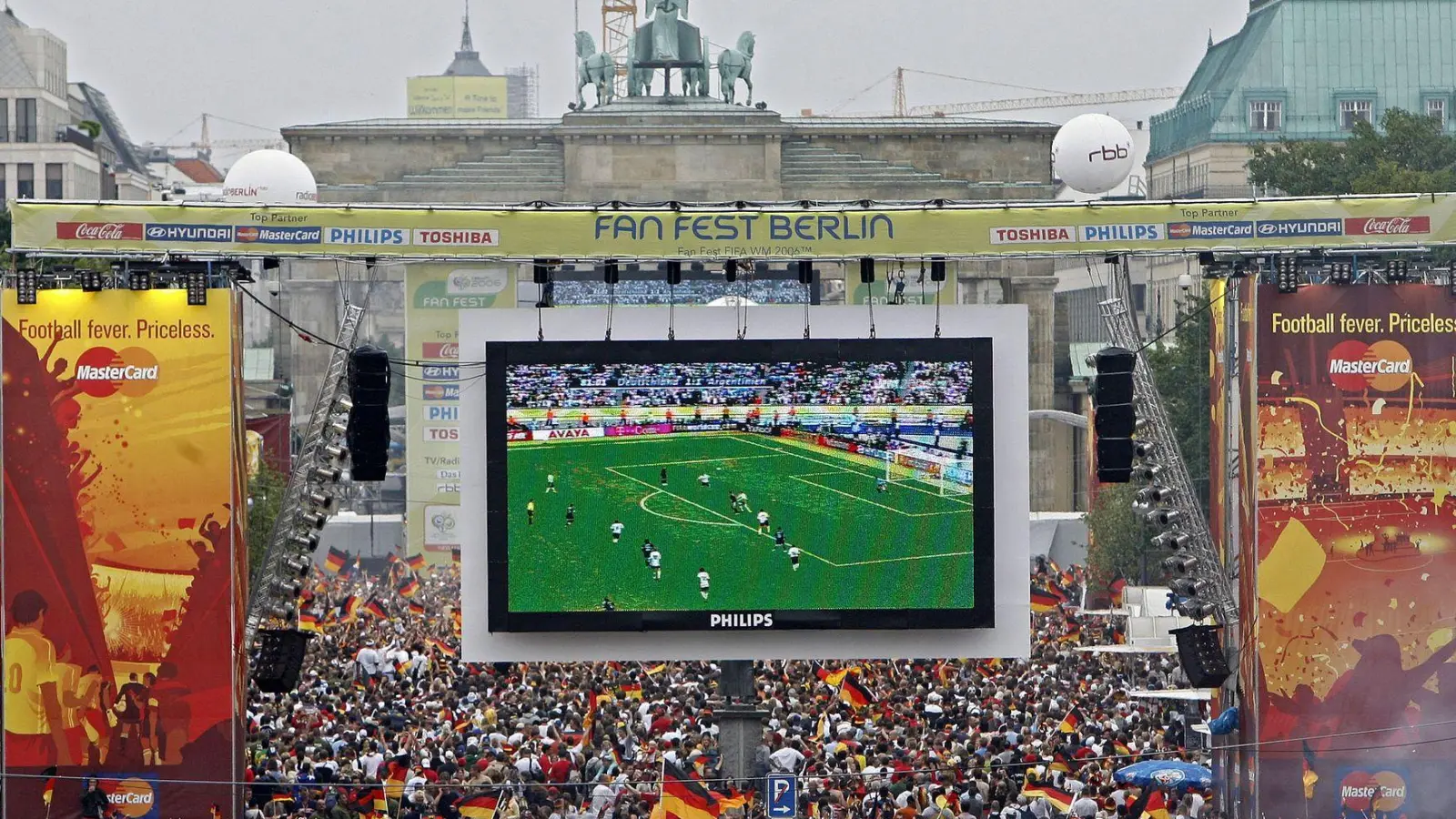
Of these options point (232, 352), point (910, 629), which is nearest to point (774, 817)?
point (910, 629)

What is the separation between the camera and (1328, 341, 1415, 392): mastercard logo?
3020 centimetres

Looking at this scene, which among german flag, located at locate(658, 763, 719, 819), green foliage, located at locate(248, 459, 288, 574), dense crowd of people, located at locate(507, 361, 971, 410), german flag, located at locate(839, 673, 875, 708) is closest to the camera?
german flag, located at locate(658, 763, 719, 819)

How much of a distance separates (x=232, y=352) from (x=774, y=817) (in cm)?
728

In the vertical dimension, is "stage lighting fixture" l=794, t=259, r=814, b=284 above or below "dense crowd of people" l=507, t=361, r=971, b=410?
above

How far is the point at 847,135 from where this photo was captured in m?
79.4

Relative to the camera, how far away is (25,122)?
10300 cm

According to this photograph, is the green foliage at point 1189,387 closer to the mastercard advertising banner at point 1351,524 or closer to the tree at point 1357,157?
the tree at point 1357,157

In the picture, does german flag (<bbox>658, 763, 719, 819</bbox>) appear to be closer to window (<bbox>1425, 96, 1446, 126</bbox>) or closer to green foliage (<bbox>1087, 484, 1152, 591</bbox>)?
green foliage (<bbox>1087, 484, 1152, 591</bbox>)

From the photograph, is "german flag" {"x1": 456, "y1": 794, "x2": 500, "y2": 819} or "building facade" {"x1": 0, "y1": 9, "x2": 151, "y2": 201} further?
"building facade" {"x1": 0, "y1": 9, "x2": 151, "y2": 201}

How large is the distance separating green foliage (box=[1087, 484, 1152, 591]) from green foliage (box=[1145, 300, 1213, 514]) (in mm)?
2548

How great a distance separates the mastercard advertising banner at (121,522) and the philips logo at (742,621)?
16.0ft

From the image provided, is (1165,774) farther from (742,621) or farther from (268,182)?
(268,182)

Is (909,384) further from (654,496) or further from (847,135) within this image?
(847,135)

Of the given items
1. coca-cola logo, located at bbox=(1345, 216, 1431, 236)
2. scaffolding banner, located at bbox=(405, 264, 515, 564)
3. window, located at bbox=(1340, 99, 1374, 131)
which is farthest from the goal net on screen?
window, located at bbox=(1340, 99, 1374, 131)
